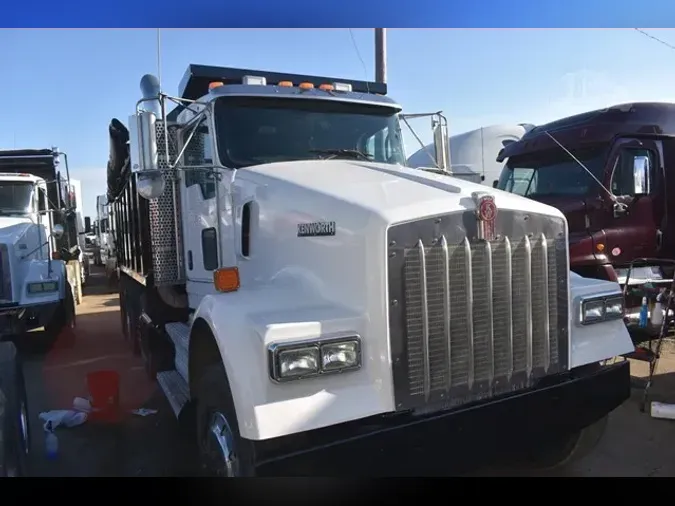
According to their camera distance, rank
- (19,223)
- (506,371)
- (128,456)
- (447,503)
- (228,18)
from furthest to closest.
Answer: (19,223) → (128,456) → (228,18) → (447,503) → (506,371)

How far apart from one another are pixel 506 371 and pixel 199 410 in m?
1.71

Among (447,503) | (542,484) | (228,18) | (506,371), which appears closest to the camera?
(506,371)

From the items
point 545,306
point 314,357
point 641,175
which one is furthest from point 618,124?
point 314,357

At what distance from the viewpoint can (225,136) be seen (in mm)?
4027

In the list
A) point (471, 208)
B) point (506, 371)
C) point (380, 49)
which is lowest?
point (506, 371)

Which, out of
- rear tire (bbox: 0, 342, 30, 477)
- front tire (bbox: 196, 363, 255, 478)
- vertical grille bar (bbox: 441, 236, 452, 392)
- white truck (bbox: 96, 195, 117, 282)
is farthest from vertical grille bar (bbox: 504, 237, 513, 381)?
white truck (bbox: 96, 195, 117, 282)

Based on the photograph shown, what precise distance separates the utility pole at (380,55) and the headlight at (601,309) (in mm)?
2257

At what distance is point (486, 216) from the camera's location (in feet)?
9.41

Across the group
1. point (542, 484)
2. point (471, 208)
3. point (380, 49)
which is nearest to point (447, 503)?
point (542, 484)

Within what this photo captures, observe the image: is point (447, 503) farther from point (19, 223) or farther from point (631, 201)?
point (19, 223)

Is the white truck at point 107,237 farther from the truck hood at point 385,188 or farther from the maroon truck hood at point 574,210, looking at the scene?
the maroon truck hood at point 574,210

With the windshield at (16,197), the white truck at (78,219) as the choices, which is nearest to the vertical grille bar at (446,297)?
the windshield at (16,197)

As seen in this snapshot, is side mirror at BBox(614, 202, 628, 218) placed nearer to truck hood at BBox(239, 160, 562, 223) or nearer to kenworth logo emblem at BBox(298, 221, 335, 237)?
truck hood at BBox(239, 160, 562, 223)

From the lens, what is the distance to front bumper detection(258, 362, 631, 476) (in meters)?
2.60
